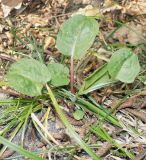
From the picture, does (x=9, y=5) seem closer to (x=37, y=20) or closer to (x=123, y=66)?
(x=37, y=20)

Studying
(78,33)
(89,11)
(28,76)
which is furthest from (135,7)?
(28,76)

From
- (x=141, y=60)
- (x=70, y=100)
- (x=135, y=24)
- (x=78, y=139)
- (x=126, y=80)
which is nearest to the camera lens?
(x=78, y=139)

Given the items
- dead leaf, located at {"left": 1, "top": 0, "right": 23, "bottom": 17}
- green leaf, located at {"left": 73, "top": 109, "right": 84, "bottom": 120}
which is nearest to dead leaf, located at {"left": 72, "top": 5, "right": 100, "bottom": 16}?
dead leaf, located at {"left": 1, "top": 0, "right": 23, "bottom": 17}

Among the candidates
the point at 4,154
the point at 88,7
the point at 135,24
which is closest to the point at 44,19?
the point at 88,7

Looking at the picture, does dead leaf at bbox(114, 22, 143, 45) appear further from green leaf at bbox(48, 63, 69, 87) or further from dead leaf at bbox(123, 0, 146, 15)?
green leaf at bbox(48, 63, 69, 87)

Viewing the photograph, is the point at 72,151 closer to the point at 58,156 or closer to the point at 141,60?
the point at 58,156

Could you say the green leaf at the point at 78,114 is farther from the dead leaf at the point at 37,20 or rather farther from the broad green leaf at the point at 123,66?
the dead leaf at the point at 37,20

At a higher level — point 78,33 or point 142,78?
point 78,33
